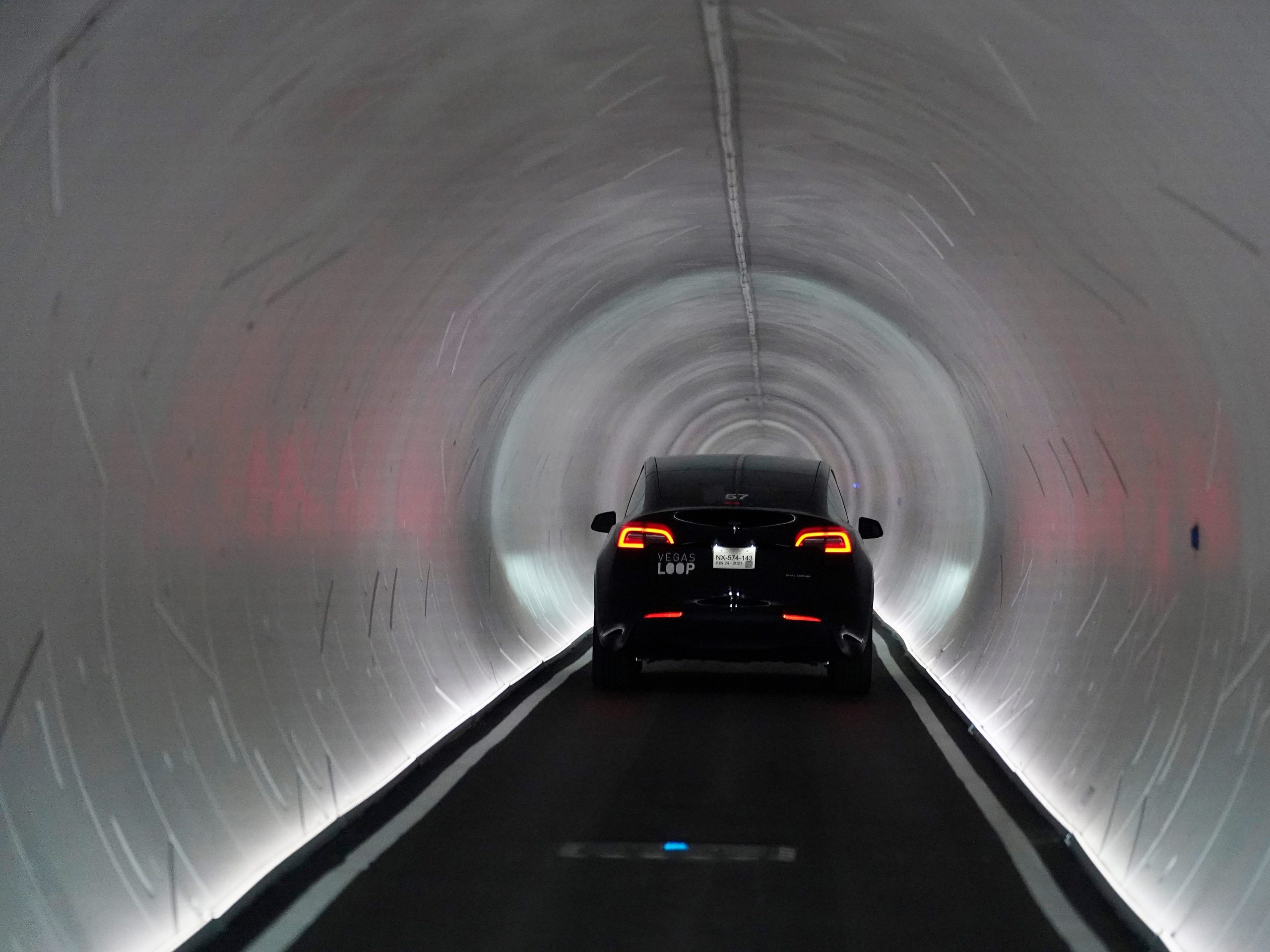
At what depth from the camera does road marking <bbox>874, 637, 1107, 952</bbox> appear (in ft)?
21.6

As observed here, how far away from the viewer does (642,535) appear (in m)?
13.8

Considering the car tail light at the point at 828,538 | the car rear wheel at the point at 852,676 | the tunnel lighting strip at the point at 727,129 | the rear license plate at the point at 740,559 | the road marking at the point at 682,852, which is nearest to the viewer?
the tunnel lighting strip at the point at 727,129

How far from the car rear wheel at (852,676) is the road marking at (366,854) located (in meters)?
2.84

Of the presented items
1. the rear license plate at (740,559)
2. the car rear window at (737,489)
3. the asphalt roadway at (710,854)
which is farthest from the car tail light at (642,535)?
the asphalt roadway at (710,854)

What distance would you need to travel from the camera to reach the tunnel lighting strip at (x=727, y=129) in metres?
7.71

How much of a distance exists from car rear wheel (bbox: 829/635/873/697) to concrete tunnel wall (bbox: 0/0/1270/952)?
835 millimetres

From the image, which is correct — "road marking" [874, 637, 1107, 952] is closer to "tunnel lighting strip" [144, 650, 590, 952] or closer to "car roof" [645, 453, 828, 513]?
"car roof" [645, 453, 828, 513]

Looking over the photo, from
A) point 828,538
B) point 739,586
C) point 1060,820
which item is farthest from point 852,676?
point 1060,820

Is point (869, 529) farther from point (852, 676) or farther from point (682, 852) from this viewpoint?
point (682, 852)

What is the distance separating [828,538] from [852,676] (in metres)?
1.20

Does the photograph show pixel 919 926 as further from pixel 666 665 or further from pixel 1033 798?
pixel 666 665

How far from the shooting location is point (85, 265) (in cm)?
533

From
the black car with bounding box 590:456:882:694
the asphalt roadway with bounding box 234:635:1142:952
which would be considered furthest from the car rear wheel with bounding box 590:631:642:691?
the asphalt roadway with bounding box 234:635:1142:952

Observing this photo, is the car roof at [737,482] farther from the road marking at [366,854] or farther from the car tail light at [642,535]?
the road marking at [366,854]
